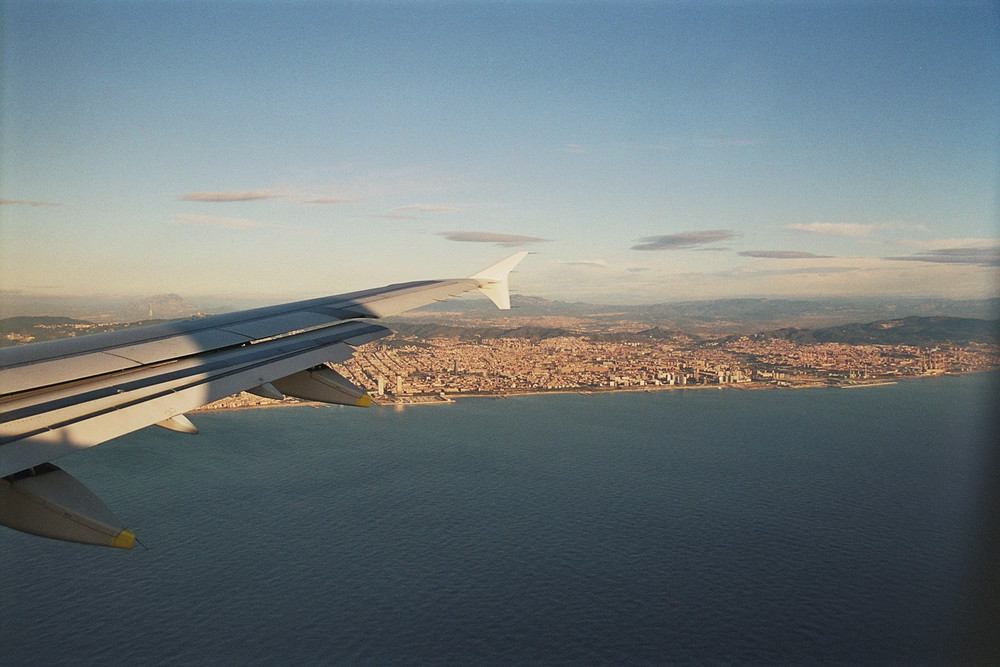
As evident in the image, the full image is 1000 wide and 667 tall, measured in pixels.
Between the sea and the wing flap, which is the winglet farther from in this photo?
the sea

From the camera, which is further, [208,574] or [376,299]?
[208,574]

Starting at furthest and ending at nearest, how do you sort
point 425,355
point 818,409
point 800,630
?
point 425,355, point 818,409, point 800,630

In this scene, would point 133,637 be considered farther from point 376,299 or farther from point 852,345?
point 852,345

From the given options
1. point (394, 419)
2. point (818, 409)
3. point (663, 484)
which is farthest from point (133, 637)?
point (818, 409)

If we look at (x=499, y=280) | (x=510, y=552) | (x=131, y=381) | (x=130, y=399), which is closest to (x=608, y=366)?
(x=510, y=552)

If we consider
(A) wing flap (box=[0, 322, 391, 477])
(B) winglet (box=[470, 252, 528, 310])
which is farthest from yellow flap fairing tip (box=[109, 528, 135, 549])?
(B) winglet (box=[470, 252, 528, 310])

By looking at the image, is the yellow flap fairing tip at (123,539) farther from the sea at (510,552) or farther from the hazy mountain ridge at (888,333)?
the hazy mountain ridge at (888,333)
